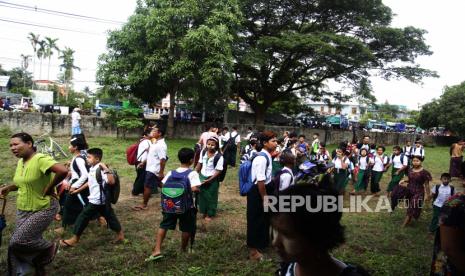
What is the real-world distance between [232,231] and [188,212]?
161 centimetres

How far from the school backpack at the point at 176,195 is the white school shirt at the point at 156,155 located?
2067mm

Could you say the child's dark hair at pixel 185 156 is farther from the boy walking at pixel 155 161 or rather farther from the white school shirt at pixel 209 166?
the boy walking at pixel 155 161

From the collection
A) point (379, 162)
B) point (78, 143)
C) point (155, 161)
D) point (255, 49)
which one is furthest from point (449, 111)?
point (78, 143)

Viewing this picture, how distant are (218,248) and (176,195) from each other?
1.22m

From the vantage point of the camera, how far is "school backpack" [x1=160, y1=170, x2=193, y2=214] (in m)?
4.46

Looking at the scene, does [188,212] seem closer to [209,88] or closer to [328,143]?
[209,88]

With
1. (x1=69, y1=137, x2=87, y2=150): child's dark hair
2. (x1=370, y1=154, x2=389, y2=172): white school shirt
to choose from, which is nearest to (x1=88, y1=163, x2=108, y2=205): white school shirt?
(x1=69, y1=137, x2=87, y2=150): child's dark hair

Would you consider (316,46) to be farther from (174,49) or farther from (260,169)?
(260,169)

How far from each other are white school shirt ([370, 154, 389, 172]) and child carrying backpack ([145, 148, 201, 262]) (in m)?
6.55

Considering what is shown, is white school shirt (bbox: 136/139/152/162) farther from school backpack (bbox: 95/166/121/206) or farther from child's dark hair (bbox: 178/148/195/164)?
child's dark hair (bbox: 178/148/195/164)

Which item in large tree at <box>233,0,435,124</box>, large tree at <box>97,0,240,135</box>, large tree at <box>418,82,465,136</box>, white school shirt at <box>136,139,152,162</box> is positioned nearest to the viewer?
white school shirt at <box>136,139,152,162</box>

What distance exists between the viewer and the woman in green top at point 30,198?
11.8 ft

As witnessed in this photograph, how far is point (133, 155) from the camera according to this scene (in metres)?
7.57

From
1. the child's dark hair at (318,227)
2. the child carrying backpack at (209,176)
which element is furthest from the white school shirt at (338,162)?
the child's dark hair at (318,227)
